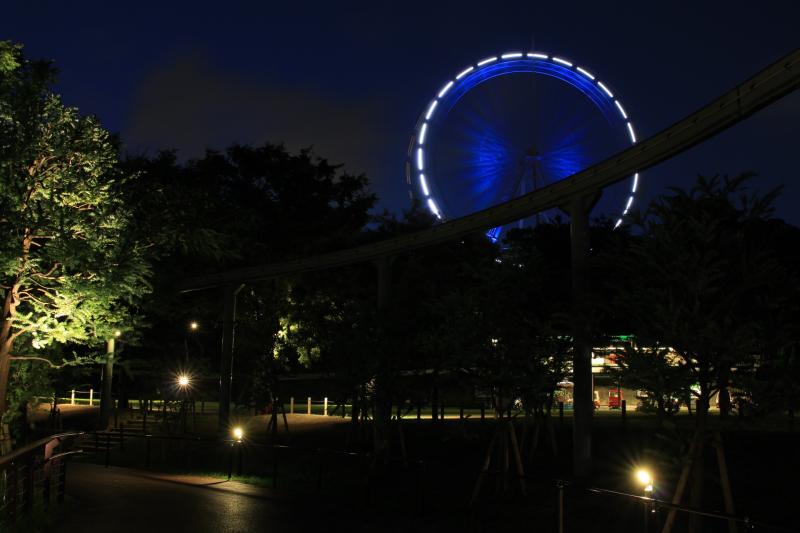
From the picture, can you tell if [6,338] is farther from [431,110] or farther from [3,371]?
[431,110]

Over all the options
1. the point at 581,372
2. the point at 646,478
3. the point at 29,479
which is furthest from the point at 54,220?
the point at 646,478

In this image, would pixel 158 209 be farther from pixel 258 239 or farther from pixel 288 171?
pixel 288 171

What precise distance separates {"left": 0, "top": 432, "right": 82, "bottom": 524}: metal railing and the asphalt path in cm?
40

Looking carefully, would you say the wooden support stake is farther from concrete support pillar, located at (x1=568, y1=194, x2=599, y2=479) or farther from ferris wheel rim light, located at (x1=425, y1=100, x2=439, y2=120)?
ferris wheel rim light, located at (x1=425, y1=100, x2=439, y2=120)

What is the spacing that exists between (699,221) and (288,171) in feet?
129

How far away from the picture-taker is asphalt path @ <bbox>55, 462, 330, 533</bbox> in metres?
11.0

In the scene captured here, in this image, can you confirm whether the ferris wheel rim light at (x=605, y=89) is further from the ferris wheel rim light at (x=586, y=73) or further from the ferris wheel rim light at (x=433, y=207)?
the ferris wheel rim light at (x=433, y=207)

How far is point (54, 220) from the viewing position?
15008 millimetres

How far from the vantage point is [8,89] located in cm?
1557

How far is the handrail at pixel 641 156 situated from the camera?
430 inches

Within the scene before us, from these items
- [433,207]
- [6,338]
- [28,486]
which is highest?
[433,207]

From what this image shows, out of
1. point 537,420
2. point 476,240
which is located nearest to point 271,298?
point 476,240

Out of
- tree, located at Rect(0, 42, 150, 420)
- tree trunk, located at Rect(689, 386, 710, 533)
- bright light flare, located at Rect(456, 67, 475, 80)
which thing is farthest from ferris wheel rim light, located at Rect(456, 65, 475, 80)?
tree trunk, located at Rect(689, 386, 710, 533)

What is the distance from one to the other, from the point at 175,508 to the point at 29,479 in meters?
2.54
